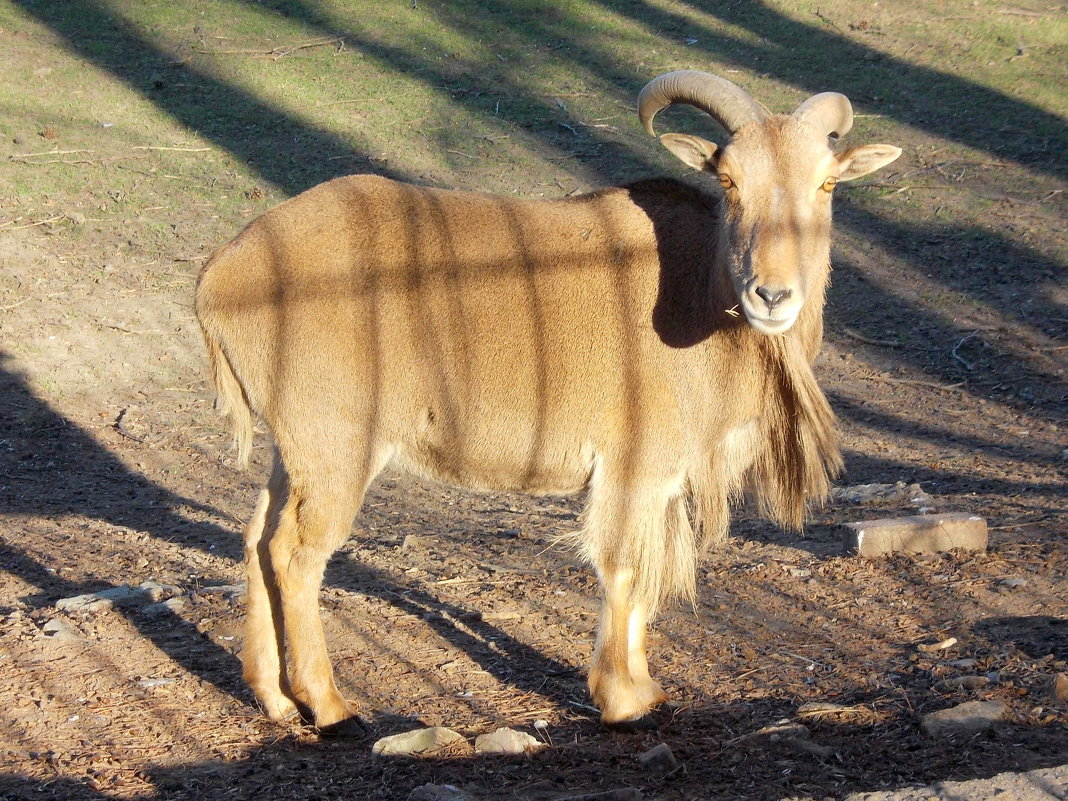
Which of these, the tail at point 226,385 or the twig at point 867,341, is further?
the twig at point 867,341

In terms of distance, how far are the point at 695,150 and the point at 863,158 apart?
0.70 metres

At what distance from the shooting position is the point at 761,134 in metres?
4.62

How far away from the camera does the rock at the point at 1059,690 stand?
178 inches

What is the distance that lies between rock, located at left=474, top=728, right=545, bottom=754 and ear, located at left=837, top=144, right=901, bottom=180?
260 centimetres

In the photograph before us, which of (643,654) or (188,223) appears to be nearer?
(643,654)

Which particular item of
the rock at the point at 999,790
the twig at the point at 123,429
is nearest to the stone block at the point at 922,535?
the rock at the point at 999,790

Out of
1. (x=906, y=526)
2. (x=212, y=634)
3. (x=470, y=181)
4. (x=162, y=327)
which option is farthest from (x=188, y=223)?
(x=906, y=526)

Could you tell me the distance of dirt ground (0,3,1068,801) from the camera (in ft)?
14.4

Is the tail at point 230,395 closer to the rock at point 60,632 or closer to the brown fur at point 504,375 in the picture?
the brown fur at point 504,375

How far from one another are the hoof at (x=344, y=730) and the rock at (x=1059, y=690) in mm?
2758

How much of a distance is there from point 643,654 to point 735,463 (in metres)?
0.92

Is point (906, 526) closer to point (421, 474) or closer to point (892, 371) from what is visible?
point (421, 474)

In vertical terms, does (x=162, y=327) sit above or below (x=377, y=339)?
below

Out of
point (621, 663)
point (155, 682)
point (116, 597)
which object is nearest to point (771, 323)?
point (621, 663)
